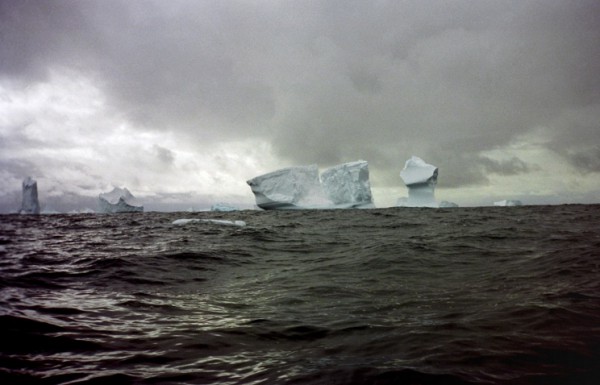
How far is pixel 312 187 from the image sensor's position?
1561 inches

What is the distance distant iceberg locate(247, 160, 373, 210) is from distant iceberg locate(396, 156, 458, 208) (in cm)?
430

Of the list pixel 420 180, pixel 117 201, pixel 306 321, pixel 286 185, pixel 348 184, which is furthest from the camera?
pixel 117 201

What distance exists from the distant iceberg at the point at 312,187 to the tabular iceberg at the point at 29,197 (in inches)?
1131

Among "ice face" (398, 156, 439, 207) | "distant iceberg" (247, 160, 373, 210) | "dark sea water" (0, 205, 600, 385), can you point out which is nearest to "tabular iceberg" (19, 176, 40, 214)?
"distant iceberg" (247, 160, 373, 210)

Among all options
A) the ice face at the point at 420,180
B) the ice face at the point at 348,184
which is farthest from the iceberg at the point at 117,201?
the ice face at the point at 420,180

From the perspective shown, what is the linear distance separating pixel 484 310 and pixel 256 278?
10.5ft

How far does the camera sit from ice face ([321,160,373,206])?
38062mm

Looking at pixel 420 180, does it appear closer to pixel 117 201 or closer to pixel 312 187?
pixel 312 187

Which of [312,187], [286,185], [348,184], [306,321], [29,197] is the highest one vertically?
[348,184]

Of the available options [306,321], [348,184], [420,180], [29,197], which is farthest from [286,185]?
[306,321]

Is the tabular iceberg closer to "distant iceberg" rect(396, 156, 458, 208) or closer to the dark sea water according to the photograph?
"distant iceberg" rect(396, 156, 458, 208)

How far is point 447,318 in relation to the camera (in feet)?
11.0

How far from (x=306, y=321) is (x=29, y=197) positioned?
54020 mm

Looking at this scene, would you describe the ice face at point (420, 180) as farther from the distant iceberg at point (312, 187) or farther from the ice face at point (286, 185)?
the ice face at point (286, 185)
